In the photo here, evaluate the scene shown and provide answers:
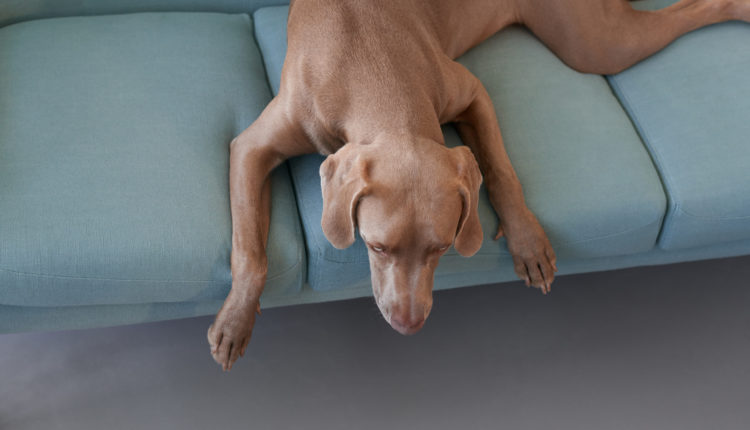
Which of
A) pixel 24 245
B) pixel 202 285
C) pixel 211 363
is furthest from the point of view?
pixel 211 363

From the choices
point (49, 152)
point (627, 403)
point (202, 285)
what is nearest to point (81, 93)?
point (49, 152)

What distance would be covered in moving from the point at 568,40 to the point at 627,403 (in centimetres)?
116

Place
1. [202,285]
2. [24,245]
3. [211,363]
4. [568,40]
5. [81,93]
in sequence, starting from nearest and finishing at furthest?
[24,245]
[202,285]
[81,93]
[211,363]
[568,40]

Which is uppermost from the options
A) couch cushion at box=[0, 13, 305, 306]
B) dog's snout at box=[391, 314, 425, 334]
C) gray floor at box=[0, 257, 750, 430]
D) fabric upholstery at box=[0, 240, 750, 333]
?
couch cushion at box=[0, 13, 305, 306]

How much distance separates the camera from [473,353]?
2.35 meters

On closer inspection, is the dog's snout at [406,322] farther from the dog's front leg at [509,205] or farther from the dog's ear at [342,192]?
the dog's front leg at [509,205]

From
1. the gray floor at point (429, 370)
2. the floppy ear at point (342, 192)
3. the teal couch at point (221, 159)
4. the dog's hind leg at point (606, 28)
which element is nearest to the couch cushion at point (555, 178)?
the teal couch at point (221, 159)

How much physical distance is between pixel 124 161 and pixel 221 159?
0.25 meters

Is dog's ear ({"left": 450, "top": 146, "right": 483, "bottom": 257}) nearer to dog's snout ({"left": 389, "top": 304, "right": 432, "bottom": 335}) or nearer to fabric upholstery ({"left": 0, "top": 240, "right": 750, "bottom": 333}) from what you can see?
dog's snout ({"left": 389, "top": 304, "right": 432, "bottom": 335})

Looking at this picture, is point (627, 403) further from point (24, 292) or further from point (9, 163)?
point (9, 163)

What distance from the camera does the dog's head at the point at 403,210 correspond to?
5.08 feet

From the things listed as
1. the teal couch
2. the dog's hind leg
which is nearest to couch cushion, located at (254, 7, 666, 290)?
the teal couch

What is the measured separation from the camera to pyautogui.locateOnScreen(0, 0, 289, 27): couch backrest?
233cm

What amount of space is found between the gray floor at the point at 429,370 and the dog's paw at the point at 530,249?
45 centimetres
